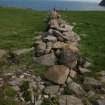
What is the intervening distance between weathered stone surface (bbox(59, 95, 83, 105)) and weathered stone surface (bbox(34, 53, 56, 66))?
2.89 m

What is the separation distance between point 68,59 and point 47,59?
1095 mm

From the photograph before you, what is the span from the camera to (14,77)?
612 inches

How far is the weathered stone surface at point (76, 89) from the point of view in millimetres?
14812

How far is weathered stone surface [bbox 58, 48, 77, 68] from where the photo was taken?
54.2 ft

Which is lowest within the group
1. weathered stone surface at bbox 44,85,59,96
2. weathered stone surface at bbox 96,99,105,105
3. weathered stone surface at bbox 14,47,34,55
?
weathered stone surface at bbox 96,99,105,105

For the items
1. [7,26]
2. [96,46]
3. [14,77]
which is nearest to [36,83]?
[14,77]

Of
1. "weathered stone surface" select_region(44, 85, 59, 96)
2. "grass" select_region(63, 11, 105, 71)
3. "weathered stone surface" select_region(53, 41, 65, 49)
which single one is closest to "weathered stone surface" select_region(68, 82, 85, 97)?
"weathered stone surface" select_region(44, 85, 59, 96)

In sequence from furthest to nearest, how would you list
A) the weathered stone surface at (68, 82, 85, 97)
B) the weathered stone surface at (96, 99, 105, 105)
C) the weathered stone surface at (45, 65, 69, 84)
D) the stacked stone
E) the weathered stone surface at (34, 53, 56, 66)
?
the weathered stone surface at (34, 53, 56, 66) → the stacked stone → the weathered stone surface at (45, 65, 69, 84) → the weathered stone surface at (68, 82, 85, 97) → the weathered stone surface at (96, 99, 105, 105)

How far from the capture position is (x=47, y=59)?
17188 mm

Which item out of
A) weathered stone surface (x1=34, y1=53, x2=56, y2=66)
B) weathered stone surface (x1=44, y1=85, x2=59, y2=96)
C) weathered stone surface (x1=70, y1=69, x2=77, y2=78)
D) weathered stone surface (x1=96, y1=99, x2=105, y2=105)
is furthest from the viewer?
weathered stone surface (x1=34, y1=53, x2=56, y2=66)

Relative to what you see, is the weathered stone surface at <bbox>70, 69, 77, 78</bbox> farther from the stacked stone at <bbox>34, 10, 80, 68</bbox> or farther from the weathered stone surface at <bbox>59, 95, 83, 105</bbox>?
the weathered stone surface at <bbox>59, 95, 83, 105</bbox>

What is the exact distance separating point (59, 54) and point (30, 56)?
143 cm

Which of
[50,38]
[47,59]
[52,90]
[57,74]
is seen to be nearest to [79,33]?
[50,38]

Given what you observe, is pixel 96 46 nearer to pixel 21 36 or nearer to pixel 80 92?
pixel 21 36
